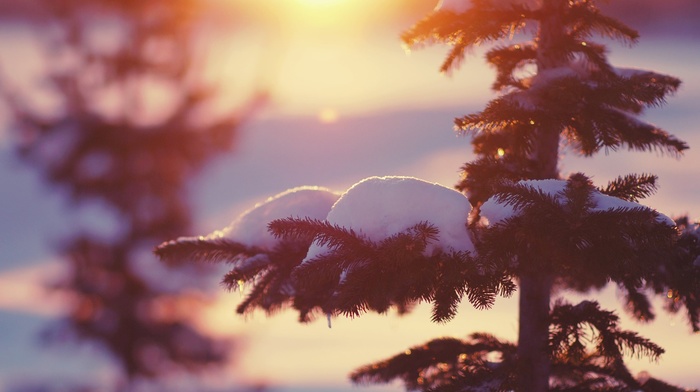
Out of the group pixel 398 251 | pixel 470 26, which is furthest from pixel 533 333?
pixel 470 26

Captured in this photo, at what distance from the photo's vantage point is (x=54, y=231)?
50.2 ft

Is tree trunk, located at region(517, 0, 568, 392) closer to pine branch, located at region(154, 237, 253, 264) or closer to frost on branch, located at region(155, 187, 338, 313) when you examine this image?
frost on branch, located at region(155, 187, 338, 313)

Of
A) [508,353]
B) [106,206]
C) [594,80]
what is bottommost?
[508,353]

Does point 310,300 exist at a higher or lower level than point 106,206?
lower

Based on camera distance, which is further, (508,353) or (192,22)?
(192,22)

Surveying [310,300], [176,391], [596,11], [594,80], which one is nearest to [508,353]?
[310,300]

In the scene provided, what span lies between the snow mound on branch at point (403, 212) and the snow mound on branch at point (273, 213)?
636 millimetres

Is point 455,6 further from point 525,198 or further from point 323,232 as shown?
point 323,232

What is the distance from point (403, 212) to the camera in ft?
12.5

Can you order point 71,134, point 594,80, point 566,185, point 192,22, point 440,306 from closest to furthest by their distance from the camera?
1. point 440,306
2. point 566,185
3. point 594,80
4. point 71,134
5. point 192,22

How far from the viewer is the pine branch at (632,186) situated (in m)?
4.33

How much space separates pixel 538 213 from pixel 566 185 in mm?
328

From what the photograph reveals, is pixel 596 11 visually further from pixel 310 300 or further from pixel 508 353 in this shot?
pixel 310 300

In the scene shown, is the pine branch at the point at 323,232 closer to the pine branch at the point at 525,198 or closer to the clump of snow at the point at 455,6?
the pine branch at the point at 525,198
